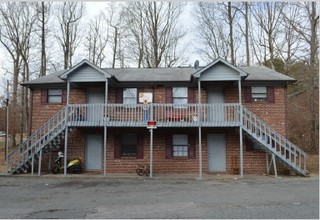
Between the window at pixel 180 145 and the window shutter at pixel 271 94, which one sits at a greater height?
the window shutter at pixel 271 94

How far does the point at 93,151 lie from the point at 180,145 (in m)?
4.96

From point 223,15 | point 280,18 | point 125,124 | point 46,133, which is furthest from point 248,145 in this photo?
point 223,15

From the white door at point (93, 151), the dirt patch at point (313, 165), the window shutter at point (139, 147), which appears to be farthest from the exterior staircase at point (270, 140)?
the white door at point (93, 151)

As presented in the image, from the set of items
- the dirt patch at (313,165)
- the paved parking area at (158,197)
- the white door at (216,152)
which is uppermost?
→ the white door at (216,152)

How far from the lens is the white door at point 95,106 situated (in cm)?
1645

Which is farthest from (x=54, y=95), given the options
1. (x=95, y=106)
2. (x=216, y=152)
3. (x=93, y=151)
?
(x=216, y=152)

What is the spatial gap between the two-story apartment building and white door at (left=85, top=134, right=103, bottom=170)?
56mm

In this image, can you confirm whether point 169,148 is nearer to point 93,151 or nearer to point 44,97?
point 93,151

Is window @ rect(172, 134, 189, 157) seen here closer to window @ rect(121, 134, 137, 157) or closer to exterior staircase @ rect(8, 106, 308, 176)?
window @ rect(121, 134, 137, 157)

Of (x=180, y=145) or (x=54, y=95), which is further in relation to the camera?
(x=54, y=95)

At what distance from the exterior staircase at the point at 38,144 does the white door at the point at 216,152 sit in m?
7.95

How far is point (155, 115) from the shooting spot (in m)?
16.4

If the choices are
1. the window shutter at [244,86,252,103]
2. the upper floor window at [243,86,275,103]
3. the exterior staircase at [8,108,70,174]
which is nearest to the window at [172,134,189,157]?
the window shutter at [244,86,252,103]

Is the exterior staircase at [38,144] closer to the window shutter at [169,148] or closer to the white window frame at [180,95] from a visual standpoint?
the window shutter at [169,148]
